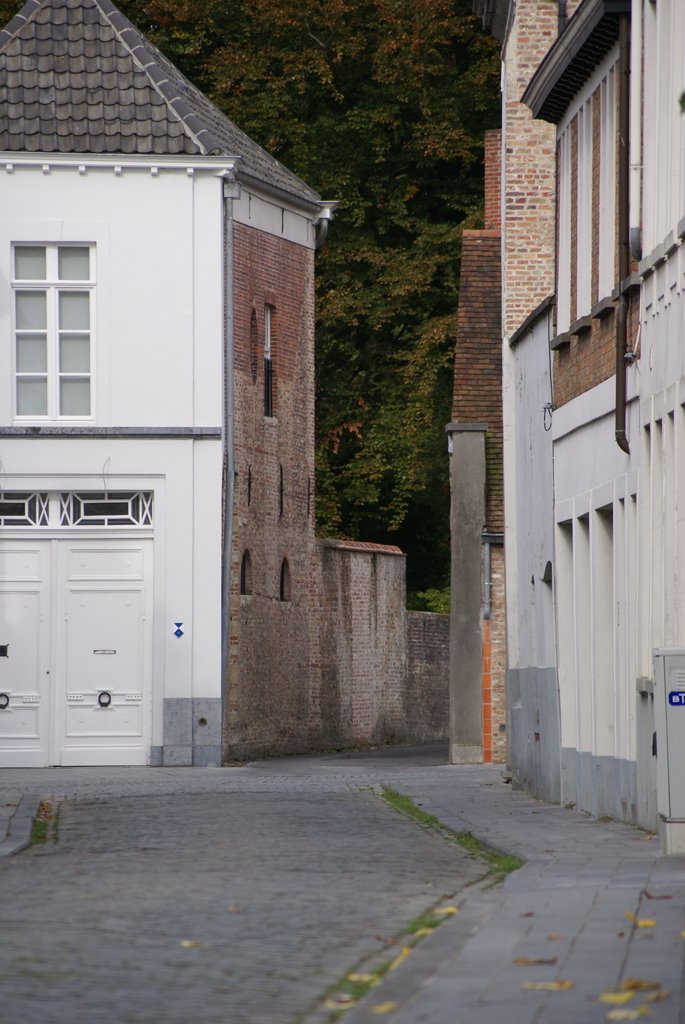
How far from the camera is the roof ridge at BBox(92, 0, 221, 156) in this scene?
27312 mm

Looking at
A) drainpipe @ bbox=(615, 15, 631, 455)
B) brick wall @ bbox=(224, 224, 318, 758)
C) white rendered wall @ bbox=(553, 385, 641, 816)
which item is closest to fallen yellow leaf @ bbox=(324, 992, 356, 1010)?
white rendered wall @ bbox=(553, 385, 641, 816)

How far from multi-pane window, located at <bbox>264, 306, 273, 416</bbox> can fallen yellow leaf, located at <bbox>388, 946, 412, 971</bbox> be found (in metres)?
21.3

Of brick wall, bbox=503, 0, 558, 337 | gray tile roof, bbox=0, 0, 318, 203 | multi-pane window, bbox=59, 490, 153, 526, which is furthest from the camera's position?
gray tile roof, bbox=0, 0, 318, 203

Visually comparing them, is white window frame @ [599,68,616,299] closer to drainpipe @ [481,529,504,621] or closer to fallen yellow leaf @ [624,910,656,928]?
fallen yellow leaf @ [624,910,656,928]

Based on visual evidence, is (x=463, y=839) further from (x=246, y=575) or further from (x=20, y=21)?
(x=20, y=21)

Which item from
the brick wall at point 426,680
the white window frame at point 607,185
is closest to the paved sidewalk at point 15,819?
the white window frame at point 607,185

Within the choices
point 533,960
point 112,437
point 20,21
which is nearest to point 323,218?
point 20,21

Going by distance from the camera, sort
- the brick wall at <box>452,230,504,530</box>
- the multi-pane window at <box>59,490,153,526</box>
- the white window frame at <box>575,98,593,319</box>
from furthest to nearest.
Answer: the brick wall at <box>452,230,504,530</box>, the multi-pane window at <box>59,490,153,526</box>, the white window frame at <box>575,98,593,319</box>

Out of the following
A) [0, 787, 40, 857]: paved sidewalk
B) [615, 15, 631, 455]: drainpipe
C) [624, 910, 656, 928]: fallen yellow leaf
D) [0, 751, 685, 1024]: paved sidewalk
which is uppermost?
[615, 15, 631, 455]: drainpipe

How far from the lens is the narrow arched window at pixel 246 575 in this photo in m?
28.8

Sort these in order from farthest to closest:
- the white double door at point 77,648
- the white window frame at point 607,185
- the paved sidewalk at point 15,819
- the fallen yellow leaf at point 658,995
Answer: the white double door at point 77,648 < the white window frame at point 607,185 < the paved sidewalk at point 15,819 < the fallen yellow leaf at point 658,995

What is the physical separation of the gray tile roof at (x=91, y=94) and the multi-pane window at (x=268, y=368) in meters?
1.97

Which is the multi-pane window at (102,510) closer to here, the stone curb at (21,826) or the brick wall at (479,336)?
the brick wall at (479,336)

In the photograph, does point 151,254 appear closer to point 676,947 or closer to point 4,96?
point 4,96
